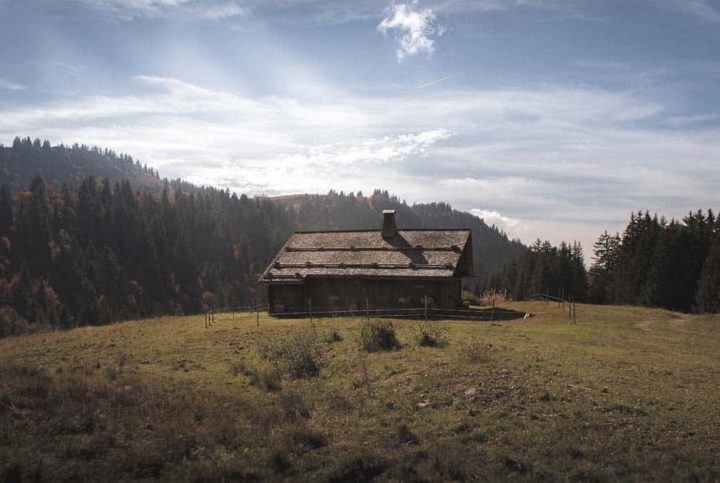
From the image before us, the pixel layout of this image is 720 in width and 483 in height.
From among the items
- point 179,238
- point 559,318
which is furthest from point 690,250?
point 179,238

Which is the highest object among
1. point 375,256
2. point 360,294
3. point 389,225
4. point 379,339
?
point 389,225

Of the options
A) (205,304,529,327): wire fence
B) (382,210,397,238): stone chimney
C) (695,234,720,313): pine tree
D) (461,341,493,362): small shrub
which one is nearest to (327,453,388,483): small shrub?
(461,341,493,362): small shrub

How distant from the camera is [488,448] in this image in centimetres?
1123

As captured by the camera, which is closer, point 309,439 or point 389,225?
point 309,439

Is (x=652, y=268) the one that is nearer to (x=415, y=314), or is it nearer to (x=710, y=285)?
(x=710, y=285)

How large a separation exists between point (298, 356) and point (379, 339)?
4.60 meters

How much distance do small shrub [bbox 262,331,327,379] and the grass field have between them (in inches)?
3.5

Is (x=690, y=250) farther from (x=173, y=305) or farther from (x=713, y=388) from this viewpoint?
(x=173, y=305)

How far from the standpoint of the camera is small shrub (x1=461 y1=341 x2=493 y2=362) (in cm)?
1892

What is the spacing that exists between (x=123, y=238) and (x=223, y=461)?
631 ft

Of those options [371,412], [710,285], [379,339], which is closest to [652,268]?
[710,285]

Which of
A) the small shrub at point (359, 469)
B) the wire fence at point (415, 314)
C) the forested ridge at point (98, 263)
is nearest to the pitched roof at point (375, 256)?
the wire fence at point (415, 314)

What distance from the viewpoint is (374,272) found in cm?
3891

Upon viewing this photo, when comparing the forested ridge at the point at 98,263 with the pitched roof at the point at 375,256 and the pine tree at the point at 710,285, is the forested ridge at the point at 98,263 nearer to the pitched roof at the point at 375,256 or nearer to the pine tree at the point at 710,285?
the pitched roof at the point at 375,256
